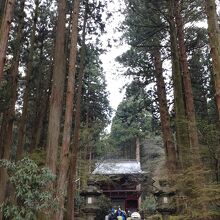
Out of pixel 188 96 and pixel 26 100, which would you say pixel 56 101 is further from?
pixel 26 100

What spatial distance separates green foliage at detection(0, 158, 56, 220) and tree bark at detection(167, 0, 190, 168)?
4395 millimetres

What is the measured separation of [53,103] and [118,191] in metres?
16.3

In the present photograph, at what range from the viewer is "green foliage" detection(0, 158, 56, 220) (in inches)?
249

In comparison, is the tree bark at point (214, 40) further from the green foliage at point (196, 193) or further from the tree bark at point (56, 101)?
the tree bark at point (56, 101)

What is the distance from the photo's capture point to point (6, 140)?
13398mm

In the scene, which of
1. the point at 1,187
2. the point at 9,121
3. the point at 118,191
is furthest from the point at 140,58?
the point at 118,191

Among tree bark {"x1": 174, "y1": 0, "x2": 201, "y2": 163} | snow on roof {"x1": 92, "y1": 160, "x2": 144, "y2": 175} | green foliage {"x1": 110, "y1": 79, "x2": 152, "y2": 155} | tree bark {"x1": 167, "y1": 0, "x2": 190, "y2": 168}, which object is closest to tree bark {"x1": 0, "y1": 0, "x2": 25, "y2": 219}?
tree bark {"x1": 167, "y1": 0, "x2": 190, "y2": 168}

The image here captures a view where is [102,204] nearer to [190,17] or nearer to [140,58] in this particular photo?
[140,58]

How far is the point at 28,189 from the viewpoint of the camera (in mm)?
6363

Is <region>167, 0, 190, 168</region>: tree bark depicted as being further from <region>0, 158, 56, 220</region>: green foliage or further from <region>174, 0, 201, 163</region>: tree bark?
<region>0, 158, 56, 220</region>: green foliage

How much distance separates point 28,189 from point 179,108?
6381 millimetres

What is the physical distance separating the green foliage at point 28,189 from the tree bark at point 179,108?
4395 millimetres

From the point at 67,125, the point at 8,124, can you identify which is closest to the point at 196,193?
the point at 67,125

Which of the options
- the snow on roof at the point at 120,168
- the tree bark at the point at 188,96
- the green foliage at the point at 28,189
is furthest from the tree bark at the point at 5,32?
the snow on roof at the point at 120,168
